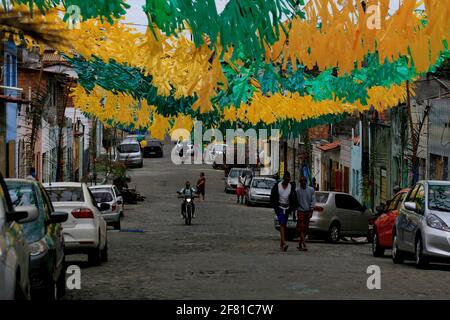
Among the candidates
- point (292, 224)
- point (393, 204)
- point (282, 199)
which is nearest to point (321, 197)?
point (292, 224)

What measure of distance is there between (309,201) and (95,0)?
1565cm

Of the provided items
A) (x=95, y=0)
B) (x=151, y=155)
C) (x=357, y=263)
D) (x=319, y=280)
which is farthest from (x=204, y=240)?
(x=151, y=155)

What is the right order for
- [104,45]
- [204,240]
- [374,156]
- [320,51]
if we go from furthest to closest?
[374,156] → [204,240] → [104,45] → [320,51]

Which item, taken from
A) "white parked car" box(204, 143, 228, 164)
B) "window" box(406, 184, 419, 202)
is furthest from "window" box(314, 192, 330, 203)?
"white parked car" box(204, 143, 228, 164)

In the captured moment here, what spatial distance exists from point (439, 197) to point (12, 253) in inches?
538

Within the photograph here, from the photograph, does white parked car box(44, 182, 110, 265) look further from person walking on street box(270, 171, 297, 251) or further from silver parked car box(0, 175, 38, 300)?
silver parked car box(0, 175, 38, 300)

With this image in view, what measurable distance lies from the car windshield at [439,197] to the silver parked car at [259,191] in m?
42.7

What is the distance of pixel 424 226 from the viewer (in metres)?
20.6

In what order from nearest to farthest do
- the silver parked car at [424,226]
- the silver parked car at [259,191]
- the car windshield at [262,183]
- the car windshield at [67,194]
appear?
1. the silver parked car at [424,226]
2. the car windshield at [67,194]
3. the silver parked car at [259,191]
4. the car windshield at [262,183]

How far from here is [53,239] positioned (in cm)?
1391

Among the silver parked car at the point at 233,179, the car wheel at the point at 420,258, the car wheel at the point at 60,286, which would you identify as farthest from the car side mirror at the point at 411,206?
the silver parked car at the point at 233,179

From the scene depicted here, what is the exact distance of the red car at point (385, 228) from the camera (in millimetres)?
25781

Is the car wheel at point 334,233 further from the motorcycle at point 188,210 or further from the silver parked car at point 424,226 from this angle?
the motorcycle at point 188,210

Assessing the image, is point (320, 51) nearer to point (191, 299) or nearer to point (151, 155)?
point (191, 299)
